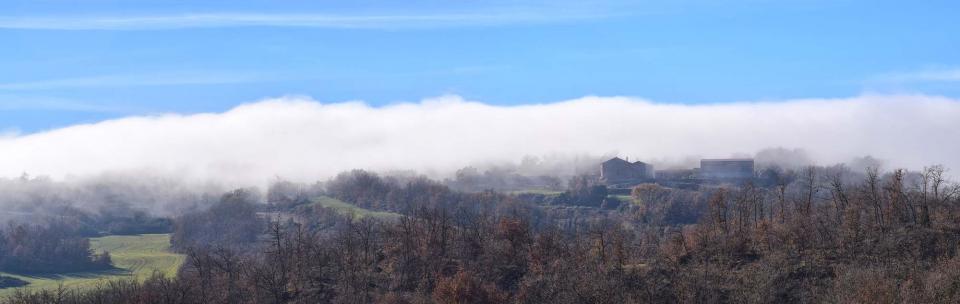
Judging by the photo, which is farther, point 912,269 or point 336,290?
point 336,290

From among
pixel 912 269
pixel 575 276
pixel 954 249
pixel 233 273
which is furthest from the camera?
pixel 233 273

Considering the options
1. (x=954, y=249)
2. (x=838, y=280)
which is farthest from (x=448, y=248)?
(x=954, y=249)

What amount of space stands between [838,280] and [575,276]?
2828 cm

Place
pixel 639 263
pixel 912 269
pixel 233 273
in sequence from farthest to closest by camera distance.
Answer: pixel 233 273 → pixel 639 263 → pixel 912 269

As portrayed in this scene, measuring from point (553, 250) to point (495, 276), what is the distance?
993cm

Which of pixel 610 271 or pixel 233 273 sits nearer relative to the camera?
pixel 610 271

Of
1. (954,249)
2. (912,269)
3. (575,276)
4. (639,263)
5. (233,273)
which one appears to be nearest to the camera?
(912,269)

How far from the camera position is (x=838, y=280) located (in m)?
104

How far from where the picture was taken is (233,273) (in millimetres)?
140875

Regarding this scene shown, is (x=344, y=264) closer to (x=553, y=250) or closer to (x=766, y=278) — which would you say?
(x=553, y=250)

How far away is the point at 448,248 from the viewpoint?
13612 cm

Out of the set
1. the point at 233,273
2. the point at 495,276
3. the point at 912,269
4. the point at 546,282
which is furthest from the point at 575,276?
the point at 233,273

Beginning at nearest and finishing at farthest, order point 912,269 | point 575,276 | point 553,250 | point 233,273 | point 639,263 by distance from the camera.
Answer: point 912,269 < point 575,276 < point 639,263 < point 553,250 < point 233,273

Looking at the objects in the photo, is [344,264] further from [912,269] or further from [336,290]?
[912,269]
